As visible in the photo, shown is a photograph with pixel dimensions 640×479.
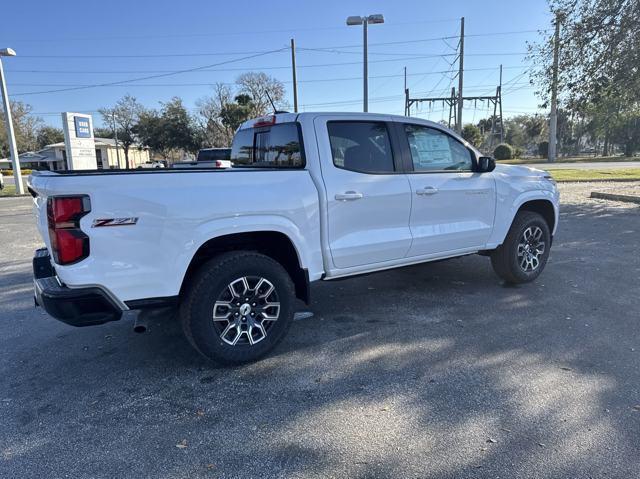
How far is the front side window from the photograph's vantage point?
4496 mm

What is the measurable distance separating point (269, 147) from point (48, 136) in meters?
92.4

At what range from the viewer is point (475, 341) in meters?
3.93

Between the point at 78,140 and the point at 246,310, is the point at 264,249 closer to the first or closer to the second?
the point at 246,310

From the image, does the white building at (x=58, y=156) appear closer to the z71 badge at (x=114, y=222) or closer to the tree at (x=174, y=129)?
the tree at (x=174, y=129)

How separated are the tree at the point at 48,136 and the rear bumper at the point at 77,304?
296 feet

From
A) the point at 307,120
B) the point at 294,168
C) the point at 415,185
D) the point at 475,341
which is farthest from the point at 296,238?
the point at 475,341

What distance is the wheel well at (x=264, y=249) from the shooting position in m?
3.44

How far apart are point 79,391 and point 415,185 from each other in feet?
10.7

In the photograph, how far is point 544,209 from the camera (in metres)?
5.70

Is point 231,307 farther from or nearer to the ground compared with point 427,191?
nearer to the ground

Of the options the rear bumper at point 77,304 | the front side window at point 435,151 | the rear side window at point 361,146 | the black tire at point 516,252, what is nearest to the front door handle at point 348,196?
the rear side window at point 361,146

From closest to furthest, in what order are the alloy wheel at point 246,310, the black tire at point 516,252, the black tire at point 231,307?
1. the black tire at point 231,307
2. the alloy wheel at point 246,310
3. the black tire at point 516,252

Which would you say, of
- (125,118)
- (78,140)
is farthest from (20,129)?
(78,140)

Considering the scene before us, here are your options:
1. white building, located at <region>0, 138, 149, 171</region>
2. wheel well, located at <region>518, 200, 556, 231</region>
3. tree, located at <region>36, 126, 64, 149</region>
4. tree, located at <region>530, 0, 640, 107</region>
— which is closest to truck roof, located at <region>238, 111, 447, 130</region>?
wheel well, located at <region>518, 200, 556, 231</region>
